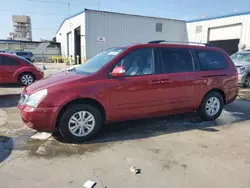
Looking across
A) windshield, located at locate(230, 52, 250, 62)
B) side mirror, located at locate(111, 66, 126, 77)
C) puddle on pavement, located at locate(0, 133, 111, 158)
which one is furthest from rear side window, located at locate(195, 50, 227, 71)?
windshield, located at locate(230, 52, 250, 62)

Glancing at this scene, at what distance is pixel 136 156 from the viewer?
11.1 ft

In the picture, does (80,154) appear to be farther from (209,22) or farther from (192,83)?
(209,22)

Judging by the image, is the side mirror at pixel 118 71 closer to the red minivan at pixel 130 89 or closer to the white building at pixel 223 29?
the red minivan at pixel 130 89

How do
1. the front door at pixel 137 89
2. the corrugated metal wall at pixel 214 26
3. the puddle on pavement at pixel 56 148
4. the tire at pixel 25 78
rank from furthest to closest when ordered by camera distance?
the corrugated metal wall at pixel 214 26, the tire at pixel 25 78, the front door at pixel 137 89, the puddle on pavement at pixel 56 148

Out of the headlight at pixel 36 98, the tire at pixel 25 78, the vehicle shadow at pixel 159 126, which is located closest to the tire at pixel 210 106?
the vehicle shadow at pixel 159 126

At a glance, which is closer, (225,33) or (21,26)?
(225,33)

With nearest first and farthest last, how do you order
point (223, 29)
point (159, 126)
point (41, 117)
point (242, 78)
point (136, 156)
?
point (136, 156) → point (41, 117) → point (159, 126) → point (242, 78) → point (223, 29)

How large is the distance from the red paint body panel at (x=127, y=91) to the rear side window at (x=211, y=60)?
117mm

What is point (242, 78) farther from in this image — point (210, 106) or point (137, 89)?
point (137, 89)

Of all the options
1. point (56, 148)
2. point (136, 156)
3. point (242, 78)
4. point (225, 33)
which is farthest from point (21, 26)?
point (136, 156)

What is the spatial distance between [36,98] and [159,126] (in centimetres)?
259

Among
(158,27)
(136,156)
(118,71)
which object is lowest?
(136,156)

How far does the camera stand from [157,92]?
4.32 m

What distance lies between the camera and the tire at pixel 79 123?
145 inches
